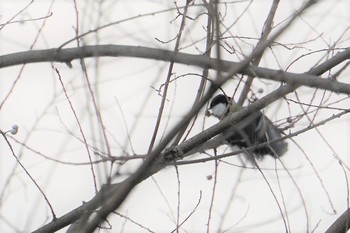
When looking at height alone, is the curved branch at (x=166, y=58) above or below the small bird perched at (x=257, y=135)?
below

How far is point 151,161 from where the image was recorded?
1297 millimetres

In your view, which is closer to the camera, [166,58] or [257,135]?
[166,58]

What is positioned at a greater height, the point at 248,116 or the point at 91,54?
the point at 91,54

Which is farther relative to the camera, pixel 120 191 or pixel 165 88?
pixel 165 88

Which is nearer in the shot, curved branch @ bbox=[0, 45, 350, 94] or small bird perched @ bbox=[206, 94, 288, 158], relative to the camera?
curved branch @ bbox=[0, 45, 350, 94]

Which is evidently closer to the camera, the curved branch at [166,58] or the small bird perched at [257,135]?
the curved branch at [166,58]

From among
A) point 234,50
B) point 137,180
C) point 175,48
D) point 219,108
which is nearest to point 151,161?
point 137,180

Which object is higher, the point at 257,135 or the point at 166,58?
the point at 257,135

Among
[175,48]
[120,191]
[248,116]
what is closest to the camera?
[120,191]

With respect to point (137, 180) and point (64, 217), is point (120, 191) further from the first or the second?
point (64, 217)

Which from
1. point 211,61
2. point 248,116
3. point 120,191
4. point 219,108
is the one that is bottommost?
point 120,191

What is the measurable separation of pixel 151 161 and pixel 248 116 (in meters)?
1.21

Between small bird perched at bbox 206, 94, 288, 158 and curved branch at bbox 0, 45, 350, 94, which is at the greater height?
small bird perched at bbox 206, 94, 288, 158

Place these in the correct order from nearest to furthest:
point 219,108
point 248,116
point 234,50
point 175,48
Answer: point 248,116 → point 175,48 → point 234,50 → point 219,108
